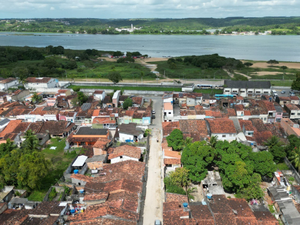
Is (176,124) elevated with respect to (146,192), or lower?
elevated

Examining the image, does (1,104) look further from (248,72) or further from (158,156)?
(248,72)

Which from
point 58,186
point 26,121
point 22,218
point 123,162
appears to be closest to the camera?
point 22,218

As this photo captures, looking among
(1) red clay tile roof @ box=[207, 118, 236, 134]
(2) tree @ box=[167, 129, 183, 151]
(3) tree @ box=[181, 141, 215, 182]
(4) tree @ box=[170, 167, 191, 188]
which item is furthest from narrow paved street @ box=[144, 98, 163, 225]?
(1) red clay tile roof @ box=[207, 118, 236, 134]

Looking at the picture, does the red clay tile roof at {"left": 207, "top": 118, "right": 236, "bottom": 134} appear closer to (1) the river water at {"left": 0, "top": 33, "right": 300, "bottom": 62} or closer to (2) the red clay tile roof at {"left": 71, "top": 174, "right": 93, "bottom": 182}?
(2) the red clay tile roof at {"left": 71, "top": 174, "right": 93, "bottom": 182}

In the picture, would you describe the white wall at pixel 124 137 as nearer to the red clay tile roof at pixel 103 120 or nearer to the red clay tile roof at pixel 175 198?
the red clay tile roof at pixel 103 120

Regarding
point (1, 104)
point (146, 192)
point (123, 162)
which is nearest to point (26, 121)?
point (1, 104)

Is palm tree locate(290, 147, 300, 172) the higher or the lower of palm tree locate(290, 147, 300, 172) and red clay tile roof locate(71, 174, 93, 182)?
the higher
